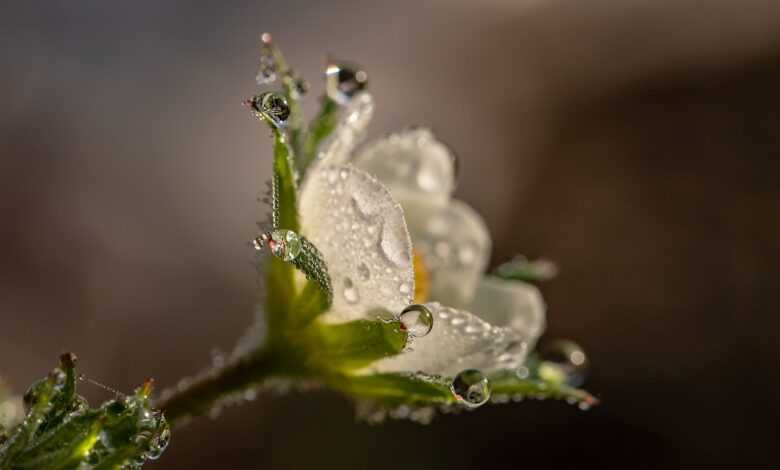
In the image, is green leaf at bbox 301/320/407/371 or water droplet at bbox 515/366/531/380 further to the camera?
water droplet at bbox 515/366/531/380

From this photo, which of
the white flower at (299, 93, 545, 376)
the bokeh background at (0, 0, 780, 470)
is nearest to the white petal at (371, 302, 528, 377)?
the white flower at (299, 93, 545, 376)

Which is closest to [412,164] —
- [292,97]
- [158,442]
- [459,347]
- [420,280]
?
[420,280]

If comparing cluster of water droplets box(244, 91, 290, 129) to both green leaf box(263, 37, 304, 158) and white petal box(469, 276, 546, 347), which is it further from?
white petal box(469, 276, 546, 347)

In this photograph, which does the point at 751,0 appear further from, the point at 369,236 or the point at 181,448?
the point at 369,236

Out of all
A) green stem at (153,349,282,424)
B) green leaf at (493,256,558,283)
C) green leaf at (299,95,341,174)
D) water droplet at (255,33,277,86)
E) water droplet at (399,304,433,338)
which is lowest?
green stem at (153,349,282,424)

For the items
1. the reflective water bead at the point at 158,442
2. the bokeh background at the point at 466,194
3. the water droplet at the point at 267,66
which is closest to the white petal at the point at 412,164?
the water droplet at the point at 267,66

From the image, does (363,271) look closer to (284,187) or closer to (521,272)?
(284,187)
